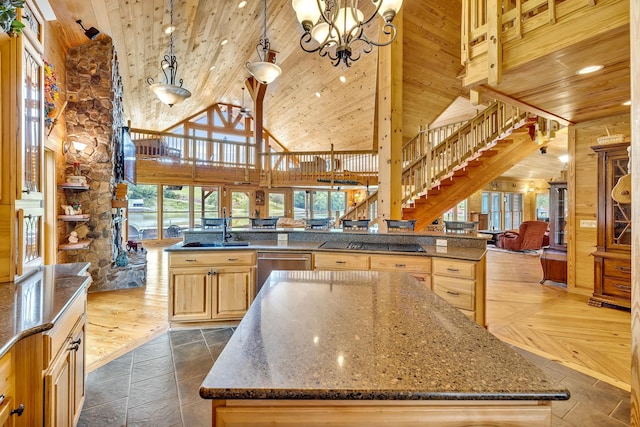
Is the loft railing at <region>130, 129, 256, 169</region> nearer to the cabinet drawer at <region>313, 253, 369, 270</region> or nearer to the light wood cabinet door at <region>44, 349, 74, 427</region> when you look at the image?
the cabinet drawer at <region>313, 253, 369, 270</region>

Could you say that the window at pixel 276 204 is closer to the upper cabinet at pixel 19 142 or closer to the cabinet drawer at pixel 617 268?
the cabinet drawer at pixel 617 268

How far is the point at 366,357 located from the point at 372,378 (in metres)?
0.11

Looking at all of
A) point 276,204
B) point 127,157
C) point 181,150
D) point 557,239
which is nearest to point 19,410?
point 127,157

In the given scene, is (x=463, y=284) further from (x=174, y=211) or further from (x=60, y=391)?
(x=174, y=211)

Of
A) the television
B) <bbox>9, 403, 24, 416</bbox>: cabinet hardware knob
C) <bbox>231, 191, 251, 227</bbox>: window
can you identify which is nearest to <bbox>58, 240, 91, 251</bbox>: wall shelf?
the television

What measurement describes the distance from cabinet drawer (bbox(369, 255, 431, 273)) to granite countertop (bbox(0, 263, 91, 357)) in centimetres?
241

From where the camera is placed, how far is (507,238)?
28.9ft

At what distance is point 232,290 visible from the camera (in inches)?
128

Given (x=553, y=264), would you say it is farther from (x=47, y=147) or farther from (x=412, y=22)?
(x=47, y=147)

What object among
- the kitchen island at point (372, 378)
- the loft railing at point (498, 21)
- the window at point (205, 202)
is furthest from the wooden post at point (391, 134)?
the window at point (205, 202)

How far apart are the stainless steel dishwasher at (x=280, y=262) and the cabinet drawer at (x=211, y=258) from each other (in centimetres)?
11

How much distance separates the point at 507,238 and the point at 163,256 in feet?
30.7

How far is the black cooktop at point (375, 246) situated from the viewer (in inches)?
129

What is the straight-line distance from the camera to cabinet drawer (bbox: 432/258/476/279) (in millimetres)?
2795
